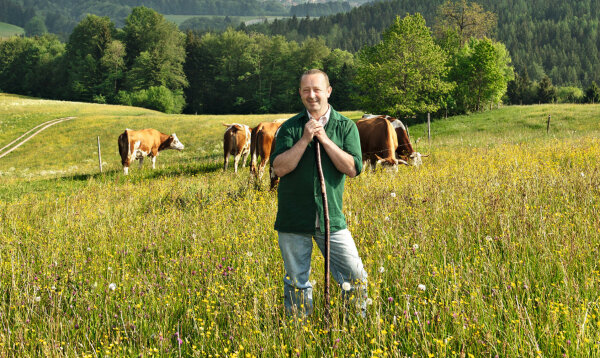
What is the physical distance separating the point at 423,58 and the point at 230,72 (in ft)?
220

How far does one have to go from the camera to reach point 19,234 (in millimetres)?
6820

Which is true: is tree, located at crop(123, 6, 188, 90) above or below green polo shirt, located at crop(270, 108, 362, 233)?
above

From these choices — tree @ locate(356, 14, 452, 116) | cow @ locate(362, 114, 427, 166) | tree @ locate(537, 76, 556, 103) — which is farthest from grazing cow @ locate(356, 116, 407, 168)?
tree @ locate(537, 76, 556, 103)

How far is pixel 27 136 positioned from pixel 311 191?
4814 centimetres

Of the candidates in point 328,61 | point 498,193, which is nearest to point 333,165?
point 498,193

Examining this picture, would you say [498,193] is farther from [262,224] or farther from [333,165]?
[333,165]

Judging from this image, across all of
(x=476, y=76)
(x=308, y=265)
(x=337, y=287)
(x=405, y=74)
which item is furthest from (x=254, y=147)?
(x=476, y=76)

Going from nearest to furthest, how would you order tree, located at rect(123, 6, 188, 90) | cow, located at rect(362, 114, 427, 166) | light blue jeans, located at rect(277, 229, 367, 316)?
light blue jeans, located at rect(277, 229, 367, 316)
cow, located at rect(362, 114, 427, 166)
tree, located at rect(123, 6, 188, 90)

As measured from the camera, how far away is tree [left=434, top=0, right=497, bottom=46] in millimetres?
54750

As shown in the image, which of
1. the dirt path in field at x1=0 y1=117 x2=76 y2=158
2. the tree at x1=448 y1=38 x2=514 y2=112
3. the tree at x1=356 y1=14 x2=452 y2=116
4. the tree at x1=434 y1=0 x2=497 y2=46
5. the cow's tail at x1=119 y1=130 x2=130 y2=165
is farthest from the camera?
the tree at x1=434 y1=0 x2=497 y2=46

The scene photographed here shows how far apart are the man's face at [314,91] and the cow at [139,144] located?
630 inches

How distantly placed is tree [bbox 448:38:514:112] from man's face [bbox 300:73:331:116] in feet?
163

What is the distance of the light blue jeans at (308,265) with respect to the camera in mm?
3074

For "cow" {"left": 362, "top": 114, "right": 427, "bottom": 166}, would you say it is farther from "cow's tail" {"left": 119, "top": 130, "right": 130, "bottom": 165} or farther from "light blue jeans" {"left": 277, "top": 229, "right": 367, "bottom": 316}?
"cow's tail" {"left": 119, "top": 130, "right": 130, "bottom": 165}
